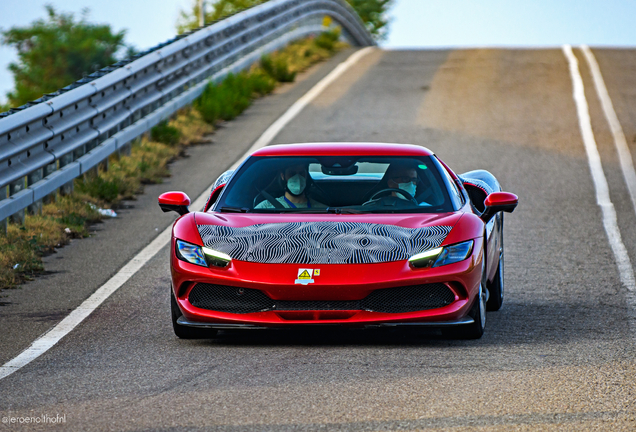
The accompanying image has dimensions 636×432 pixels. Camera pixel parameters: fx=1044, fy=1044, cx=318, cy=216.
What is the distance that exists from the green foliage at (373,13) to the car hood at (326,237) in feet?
332

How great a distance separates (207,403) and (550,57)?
896 inches

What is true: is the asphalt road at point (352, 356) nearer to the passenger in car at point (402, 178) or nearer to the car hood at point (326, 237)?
the car hood at point (326, 237)

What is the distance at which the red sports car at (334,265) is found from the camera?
601cm

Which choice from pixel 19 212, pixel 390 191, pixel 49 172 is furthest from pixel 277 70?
pixel 390 191

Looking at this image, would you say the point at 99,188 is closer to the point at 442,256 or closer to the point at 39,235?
the point at 39,235

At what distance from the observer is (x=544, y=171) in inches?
541

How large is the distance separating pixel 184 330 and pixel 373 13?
337ft

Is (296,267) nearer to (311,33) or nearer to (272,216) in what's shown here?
(272,216)

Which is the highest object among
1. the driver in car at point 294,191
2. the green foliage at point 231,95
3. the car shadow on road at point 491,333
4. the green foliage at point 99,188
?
the driver in car at point 294,191

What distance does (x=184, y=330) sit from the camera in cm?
643

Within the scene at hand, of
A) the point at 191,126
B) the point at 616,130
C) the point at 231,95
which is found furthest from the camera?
the point at 231,95

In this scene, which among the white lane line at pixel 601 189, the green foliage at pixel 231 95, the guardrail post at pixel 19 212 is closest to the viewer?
the white lane line at pixel 601 189

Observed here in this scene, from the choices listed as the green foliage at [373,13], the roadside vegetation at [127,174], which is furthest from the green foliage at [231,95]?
the green foliage at [373,13]

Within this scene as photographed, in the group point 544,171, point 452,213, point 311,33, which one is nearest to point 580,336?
point 452,213
